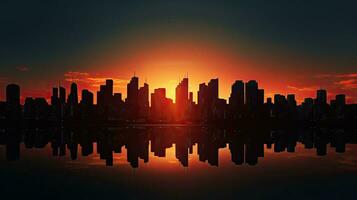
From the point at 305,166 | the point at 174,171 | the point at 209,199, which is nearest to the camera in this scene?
the point at 209,199

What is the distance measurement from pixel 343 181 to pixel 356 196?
770cm

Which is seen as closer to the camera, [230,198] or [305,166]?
[230,198]

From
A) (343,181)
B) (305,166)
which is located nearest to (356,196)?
(343,181)

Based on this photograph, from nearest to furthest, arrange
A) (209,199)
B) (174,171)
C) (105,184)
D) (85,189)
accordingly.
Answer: (209,199) → (85,189) → (105,184) → (174,171)

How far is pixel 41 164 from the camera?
55.9 meters

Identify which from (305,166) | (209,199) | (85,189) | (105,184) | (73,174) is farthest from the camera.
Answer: (305,166)

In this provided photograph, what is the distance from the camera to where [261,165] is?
5394cm

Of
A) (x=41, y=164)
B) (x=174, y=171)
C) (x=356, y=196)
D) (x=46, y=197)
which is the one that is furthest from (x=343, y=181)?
(x=41, y=164)

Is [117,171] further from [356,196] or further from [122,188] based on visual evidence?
[356,196]

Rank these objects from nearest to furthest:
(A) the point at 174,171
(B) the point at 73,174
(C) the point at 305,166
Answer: (B) the point at 73,174, (A) the point at 174,171, (C) the point at 305,166

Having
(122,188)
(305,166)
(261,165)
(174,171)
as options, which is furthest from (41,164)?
(305,166)

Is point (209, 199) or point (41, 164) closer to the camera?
point (209, 199)

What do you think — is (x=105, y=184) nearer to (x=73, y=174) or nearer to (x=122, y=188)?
(x=122, y=188)

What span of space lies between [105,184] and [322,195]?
817 inches
